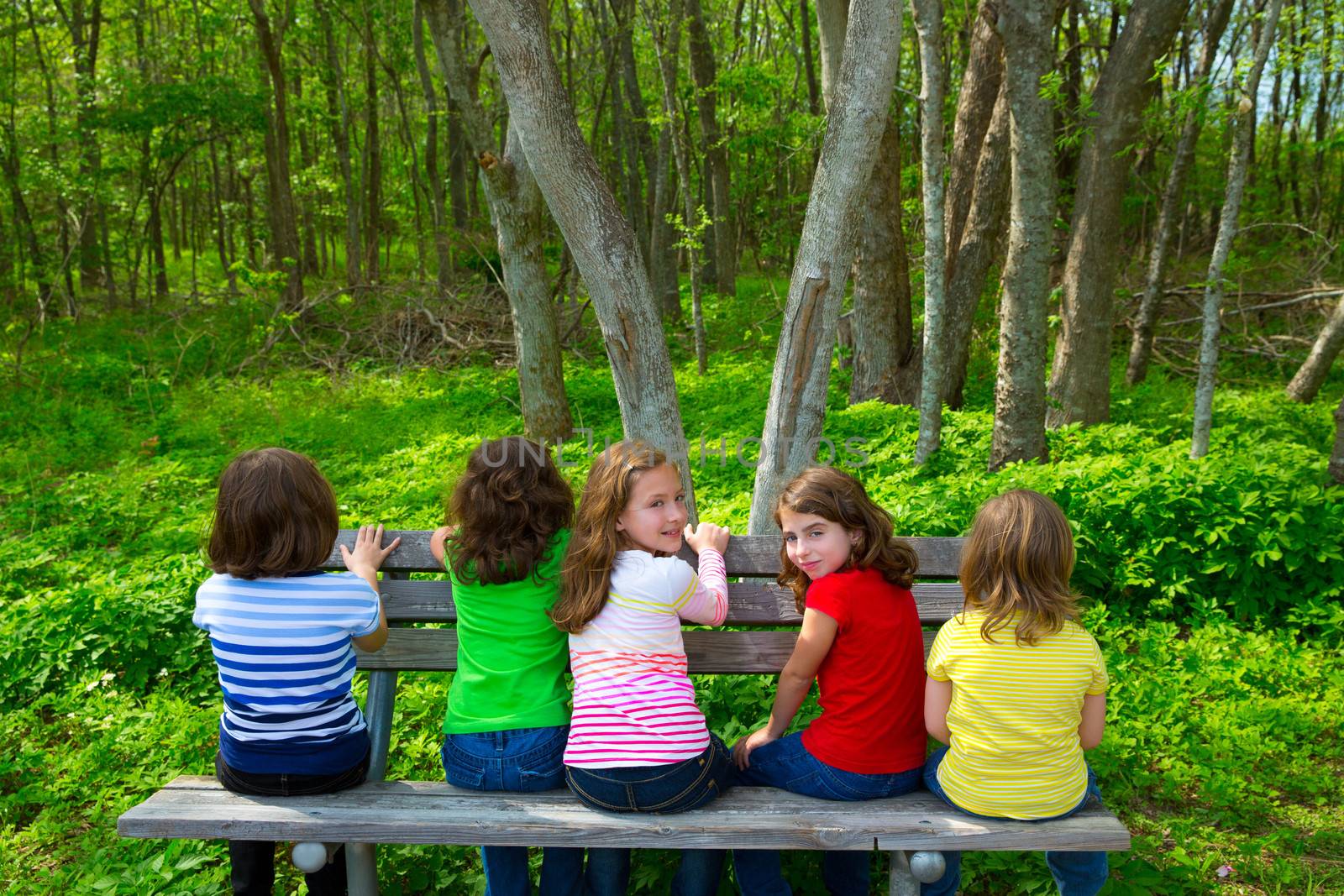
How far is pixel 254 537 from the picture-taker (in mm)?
2680

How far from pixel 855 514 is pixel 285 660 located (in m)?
1.75

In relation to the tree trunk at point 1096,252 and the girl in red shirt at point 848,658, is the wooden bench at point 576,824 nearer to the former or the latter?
the girl in red shirt at point 848,658

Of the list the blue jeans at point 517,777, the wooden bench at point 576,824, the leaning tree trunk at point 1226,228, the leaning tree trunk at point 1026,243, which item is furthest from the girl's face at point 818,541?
the leaning tree trunk at point 1226,228

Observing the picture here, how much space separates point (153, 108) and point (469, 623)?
1458 centimetres

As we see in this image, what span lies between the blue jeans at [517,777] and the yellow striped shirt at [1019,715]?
45.8 inches

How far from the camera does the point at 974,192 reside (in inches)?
321

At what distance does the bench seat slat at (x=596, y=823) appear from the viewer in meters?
2.42

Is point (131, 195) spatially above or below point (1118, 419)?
above

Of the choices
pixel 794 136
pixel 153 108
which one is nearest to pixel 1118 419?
pixel 794 136

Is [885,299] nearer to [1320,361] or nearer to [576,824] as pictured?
[1320,361]

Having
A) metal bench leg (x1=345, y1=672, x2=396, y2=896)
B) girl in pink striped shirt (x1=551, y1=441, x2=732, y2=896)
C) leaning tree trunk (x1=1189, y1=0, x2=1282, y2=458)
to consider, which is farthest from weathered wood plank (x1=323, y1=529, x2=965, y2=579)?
leaning tree trunk (x1=1189, y1=0, x2=1282, y2=458)

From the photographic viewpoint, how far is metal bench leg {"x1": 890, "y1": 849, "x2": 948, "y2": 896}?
2.40 meters

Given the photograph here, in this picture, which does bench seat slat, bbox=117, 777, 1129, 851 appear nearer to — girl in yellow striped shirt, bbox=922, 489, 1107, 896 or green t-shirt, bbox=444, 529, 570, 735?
girl in yellow striped shirt, bbox=922, 489, 1107, 896

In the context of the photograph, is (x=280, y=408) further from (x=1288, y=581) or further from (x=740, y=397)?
(x=1288, y=581)
